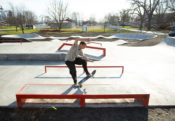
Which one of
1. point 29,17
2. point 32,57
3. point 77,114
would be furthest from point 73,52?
point 29,17

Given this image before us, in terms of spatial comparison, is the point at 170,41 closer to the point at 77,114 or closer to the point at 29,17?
the point at 77,114

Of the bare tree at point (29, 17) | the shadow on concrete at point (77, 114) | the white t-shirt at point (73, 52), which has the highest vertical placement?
the bare tree at point (29, 17)

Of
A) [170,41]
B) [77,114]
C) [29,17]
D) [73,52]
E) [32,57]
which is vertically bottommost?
[77,114]

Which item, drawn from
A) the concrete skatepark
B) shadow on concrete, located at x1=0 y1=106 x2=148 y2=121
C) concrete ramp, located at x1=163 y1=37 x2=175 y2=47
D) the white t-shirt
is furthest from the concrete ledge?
concrete ramp, located at x1=163 y1=37 x2=175 y2=47

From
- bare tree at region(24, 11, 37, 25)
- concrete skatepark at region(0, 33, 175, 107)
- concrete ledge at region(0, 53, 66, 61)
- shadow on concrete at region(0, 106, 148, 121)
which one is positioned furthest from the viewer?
bare tree at region(24, 11, 37, 25)

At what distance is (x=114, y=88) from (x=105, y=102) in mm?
524

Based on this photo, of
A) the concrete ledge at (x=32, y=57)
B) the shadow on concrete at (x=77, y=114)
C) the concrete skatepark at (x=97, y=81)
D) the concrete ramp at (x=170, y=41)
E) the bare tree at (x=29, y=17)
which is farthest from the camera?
the bare tree at (x=29, y=17)

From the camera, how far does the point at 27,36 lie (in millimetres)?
25031

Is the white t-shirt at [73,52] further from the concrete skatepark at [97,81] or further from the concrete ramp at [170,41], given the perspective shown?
the concrete ramp at [170,41]

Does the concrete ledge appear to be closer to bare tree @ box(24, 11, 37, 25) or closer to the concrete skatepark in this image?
the concrete skatepark

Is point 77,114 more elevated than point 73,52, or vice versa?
point 73,52

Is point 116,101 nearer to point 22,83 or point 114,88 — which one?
point 114,88

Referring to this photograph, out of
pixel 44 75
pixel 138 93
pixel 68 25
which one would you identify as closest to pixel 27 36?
pixel 44 75

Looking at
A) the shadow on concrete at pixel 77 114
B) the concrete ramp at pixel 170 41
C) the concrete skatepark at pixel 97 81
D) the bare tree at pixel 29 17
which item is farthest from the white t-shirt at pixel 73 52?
the bare tree at pixel 29 17
